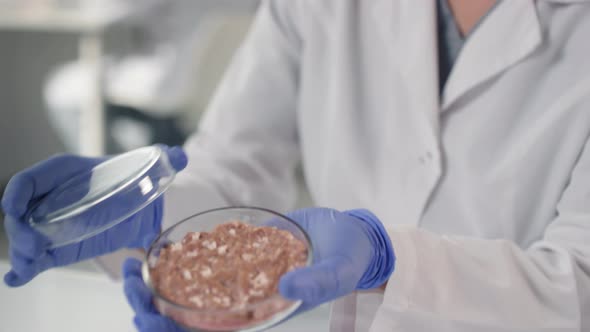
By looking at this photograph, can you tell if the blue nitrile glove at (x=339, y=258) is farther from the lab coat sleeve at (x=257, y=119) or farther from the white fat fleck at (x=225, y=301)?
the lab coat sleeve at (x=257, y=119)

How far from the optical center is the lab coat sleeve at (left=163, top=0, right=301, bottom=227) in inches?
48.9

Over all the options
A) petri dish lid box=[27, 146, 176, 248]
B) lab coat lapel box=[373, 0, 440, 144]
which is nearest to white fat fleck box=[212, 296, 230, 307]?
petri dish lid box=[27, 146, 176, 248]

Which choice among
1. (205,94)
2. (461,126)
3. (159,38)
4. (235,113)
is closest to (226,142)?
(235,113)

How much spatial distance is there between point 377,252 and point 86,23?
2.19m

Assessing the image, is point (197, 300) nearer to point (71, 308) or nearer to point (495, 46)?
point (71, 308)

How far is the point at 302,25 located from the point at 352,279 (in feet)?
2.12

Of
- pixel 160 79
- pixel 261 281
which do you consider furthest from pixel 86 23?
pixel 261 281

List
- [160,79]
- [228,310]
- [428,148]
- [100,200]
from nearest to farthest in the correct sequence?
[228,310] < [100,200] < [428,148] < [160,79]

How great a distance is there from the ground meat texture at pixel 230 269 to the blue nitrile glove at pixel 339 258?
0.10 ft

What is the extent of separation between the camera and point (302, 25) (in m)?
1.22

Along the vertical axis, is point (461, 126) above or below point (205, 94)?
above

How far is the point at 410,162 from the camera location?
1.12 metres

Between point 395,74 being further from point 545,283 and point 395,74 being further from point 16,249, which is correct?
point 16,249

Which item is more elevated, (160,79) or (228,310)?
(228,310)
